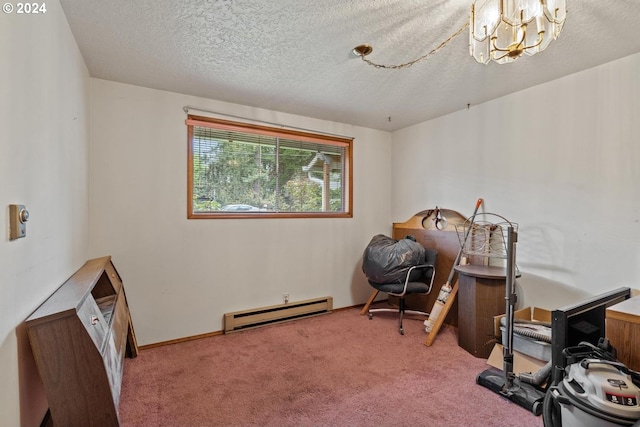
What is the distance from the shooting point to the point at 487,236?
9.77 ft

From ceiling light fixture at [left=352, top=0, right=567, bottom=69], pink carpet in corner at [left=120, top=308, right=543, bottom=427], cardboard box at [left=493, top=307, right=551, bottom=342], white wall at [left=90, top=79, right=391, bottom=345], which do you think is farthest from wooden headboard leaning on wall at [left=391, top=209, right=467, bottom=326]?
ceiling light fixture at [left=352, top=0, right=567, bottom=69]

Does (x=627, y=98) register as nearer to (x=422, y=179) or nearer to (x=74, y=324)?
(x=422, y=179)

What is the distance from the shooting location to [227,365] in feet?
7.84

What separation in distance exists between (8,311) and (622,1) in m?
3.10

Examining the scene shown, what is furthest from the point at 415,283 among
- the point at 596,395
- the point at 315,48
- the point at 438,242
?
the point at 315,48

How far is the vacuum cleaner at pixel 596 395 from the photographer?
1172mm

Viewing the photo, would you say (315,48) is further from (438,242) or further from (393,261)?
(438,242)

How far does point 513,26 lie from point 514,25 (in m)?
0.02

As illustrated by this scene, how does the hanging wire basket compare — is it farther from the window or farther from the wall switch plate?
the wall switch plate

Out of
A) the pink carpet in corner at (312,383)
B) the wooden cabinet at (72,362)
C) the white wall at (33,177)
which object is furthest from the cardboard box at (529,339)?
the white wall at (33,177)

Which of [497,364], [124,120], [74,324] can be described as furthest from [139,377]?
[497,364]

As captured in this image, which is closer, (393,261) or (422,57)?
(422,57)

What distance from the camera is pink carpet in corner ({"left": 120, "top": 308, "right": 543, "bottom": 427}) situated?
1781 millimetres

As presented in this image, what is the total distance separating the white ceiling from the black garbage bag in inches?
59.7
